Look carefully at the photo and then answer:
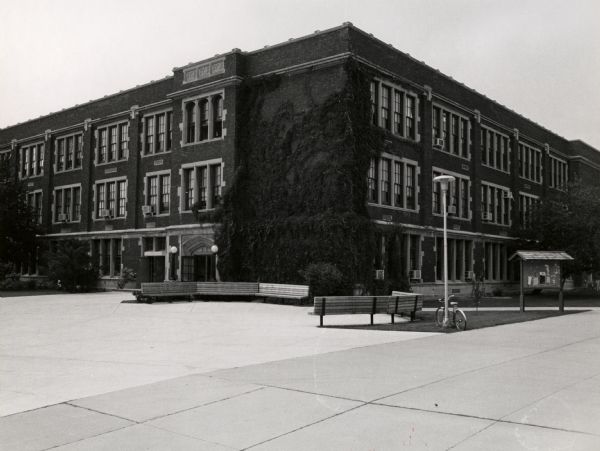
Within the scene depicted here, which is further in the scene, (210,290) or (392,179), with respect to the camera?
(392,179)

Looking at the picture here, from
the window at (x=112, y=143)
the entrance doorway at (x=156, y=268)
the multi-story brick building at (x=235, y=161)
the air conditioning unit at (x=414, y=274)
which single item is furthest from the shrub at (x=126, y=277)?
the air conditioning unit at (x=414, y=274)

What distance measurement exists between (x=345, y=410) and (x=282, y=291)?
62.9 feet

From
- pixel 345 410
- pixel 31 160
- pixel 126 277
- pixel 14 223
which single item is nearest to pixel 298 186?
pixel 126 277

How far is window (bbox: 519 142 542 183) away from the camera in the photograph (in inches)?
1780

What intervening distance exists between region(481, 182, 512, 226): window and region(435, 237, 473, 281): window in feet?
9.37

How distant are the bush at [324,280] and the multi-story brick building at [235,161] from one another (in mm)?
4948

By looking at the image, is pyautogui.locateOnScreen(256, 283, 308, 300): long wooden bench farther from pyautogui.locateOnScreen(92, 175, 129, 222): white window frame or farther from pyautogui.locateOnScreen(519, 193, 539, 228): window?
pyautogui.locateOnScreen(519, 193, 539, 228): window

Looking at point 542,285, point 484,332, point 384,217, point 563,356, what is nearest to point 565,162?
point 384,217

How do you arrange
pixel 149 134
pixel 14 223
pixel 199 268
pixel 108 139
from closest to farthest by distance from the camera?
1. pixel 199 268
2. pixel 149 134
3. pixel 108 139
4. pixel 14 223

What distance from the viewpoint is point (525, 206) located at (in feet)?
149

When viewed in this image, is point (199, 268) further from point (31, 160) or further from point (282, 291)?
point (31, 160)

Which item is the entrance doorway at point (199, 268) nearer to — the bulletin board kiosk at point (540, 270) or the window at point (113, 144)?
the window at point (113, 144)

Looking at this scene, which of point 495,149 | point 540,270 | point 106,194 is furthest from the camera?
point 495,149

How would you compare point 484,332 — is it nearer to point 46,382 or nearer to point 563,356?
point 563,356
